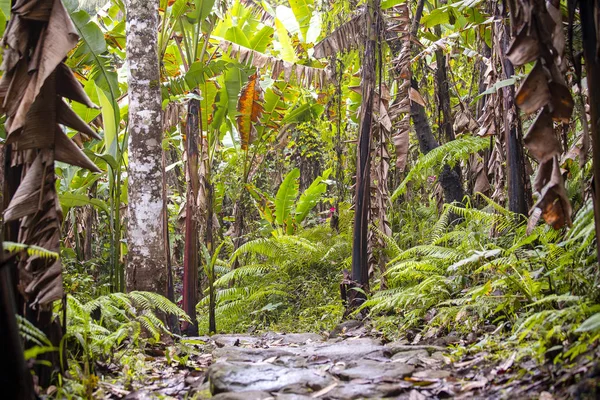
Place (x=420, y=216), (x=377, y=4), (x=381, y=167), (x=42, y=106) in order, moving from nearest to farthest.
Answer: (x=42, y=106) < (x=377, y=4) < (x=381, y=167) < (x=420, y=216)

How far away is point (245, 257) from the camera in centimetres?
1020

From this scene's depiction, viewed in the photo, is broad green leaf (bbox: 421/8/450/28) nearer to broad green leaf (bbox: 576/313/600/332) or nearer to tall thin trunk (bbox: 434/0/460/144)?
tall thin trunk (bbox: 434/0/460/144)

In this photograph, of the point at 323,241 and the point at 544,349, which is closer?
the point at 544,349

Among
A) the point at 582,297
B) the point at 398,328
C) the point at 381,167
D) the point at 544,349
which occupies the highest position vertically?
the point at 381,167

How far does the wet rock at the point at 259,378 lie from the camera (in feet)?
9.64

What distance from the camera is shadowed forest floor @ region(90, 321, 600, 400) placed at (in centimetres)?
244

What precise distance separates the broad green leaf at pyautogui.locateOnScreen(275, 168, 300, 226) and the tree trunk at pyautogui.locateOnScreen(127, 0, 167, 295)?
14.4 ft

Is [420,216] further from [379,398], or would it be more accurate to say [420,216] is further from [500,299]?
[379,398]

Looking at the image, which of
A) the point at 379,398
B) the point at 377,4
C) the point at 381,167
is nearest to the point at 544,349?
the point at 379,398

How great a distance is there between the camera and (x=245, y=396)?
272 cm

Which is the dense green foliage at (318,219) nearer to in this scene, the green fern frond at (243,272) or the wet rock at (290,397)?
the green fern frond at (243,272)

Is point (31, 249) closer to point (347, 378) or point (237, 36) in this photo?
point (347, 378)

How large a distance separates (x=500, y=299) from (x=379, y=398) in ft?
5.55

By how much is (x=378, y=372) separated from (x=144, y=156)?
3311mm
